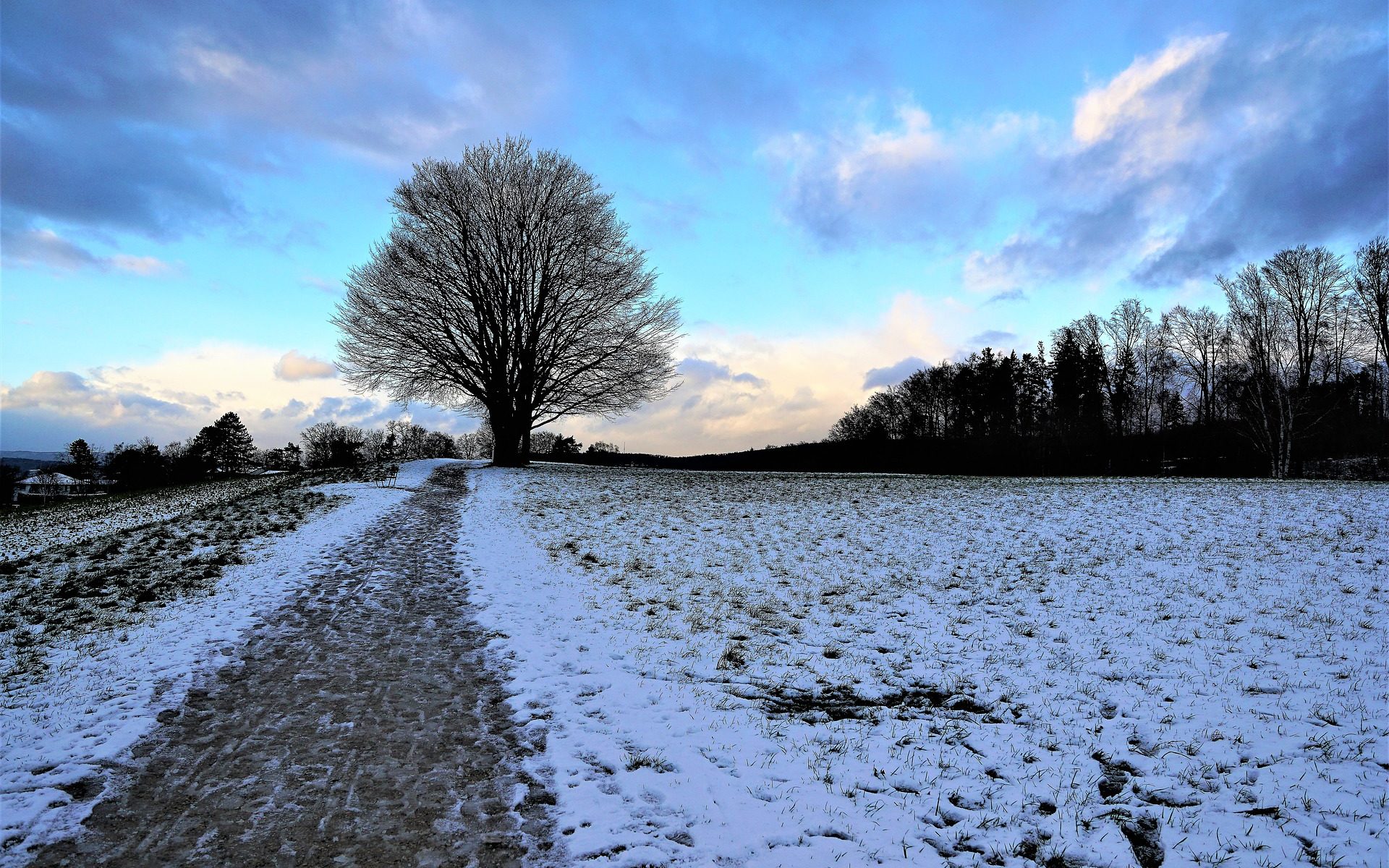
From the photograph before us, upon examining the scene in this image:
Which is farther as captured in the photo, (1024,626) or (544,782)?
(1024,626)

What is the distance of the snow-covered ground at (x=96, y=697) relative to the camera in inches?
148

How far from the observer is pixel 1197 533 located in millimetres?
12312

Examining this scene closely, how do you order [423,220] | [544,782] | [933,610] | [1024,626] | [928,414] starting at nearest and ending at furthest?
1. [544,782]
2. [1024,626]
3. [933,610]
4. [423,220]
5. [928,414]

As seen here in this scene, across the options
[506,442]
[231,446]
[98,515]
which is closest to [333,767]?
[98,515]

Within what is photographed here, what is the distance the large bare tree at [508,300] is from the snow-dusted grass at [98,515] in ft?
24.5

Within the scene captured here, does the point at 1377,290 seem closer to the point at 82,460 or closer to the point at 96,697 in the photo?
the point at 96,697

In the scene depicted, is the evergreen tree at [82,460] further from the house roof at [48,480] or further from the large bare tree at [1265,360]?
the large bare tree at [1265,360]

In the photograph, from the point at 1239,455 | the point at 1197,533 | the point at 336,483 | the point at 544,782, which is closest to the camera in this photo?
the point at 544,782

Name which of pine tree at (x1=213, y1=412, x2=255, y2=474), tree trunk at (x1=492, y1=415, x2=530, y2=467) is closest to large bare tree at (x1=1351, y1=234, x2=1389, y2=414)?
tree trunk at (x1=492, y1=415, x2=530, y2=467)

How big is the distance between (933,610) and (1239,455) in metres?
39.8

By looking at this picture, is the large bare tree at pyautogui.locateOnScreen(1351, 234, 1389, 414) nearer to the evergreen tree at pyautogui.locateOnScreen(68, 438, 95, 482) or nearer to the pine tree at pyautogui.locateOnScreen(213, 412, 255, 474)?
the pine tree at pyautogui.locateOnScreen(213, 412, 255, 474)

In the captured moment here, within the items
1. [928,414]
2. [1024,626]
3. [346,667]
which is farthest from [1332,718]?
[928,414]

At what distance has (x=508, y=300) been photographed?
27000 mm

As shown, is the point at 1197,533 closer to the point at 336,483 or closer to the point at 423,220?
the point at 336,483
